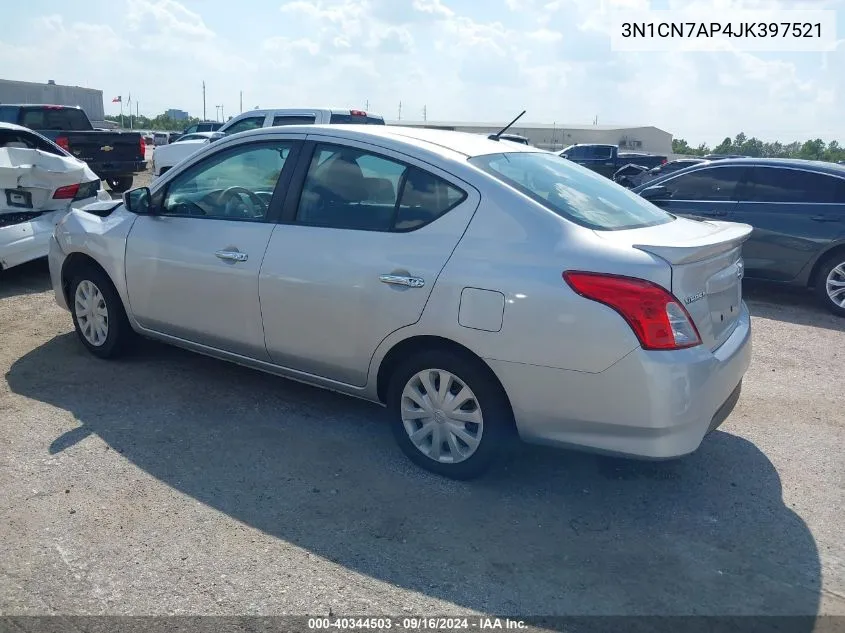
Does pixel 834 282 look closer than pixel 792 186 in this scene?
Yes

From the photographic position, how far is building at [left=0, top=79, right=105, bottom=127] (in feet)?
159

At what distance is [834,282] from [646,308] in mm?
5588

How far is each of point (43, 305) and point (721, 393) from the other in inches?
234

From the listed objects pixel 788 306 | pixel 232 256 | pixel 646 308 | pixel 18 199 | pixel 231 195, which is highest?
pixel 231 195

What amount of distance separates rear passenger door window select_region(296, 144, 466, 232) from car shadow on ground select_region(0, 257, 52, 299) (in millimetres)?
4504

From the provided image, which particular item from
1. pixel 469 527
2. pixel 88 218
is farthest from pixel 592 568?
pixel 88 218

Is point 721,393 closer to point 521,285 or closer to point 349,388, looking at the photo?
point 521,285

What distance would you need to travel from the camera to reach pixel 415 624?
273 centimetres

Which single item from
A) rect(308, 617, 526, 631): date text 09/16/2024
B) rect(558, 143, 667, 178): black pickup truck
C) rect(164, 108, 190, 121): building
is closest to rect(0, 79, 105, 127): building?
rect(558, 143, 667, 178): black pickup truck

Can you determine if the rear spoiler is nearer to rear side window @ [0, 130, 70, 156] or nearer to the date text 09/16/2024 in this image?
the date text 09/16/2024

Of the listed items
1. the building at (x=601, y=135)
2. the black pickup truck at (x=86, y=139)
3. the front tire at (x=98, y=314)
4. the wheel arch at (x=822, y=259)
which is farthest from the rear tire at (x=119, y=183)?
the building at (x=601, y=135)

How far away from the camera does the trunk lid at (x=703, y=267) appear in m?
3.21

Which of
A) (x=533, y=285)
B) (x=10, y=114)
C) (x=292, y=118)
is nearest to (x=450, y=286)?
(x=533, y=285)

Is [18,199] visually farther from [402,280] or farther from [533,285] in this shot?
[533,285]
